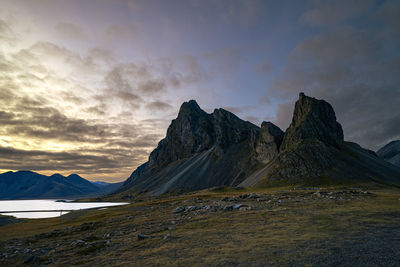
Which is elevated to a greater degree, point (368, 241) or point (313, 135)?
point (313, 135)

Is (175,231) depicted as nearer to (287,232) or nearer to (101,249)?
(101,249)

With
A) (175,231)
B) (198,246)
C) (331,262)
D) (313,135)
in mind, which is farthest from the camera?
(313,135)

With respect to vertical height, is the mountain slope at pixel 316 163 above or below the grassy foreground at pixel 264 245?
above

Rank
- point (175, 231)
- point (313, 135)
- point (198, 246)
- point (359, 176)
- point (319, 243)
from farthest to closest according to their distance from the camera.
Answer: point (313, 135) → point (359, 176) → point (175, 231) → point (198, 246) → point (319, 243)

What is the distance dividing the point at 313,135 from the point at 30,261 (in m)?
181

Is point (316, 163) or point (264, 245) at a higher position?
point (316, 163)

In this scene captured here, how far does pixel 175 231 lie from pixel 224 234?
7.27m

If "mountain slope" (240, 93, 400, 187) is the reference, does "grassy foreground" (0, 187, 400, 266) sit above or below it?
below

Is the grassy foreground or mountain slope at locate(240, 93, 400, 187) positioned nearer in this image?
the grassy foreground

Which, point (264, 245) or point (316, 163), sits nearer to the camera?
point (264, 245)

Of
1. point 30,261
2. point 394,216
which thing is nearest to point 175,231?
point 30,261

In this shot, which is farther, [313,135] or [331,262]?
[313,135]

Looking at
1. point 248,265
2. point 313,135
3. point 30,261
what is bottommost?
point 30,261

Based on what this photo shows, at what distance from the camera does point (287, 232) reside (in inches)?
910
